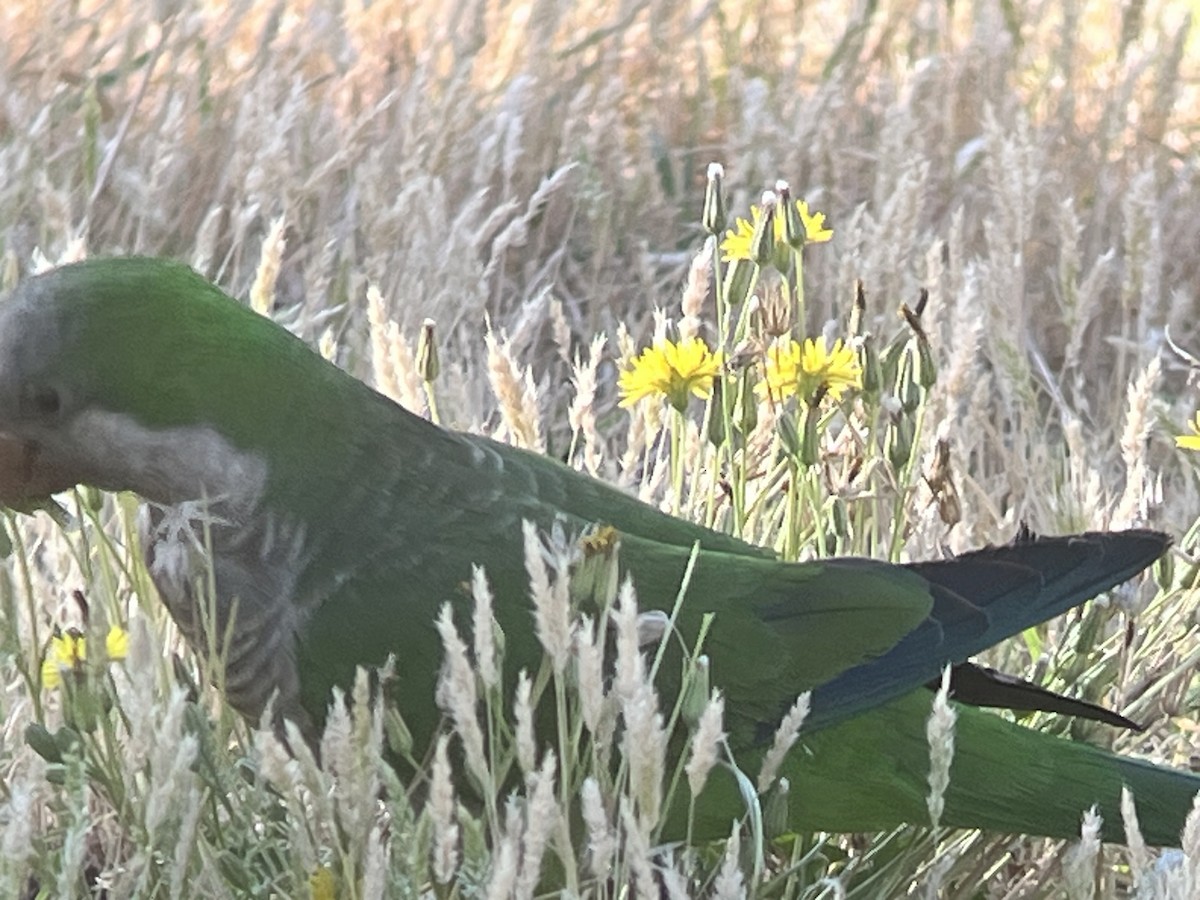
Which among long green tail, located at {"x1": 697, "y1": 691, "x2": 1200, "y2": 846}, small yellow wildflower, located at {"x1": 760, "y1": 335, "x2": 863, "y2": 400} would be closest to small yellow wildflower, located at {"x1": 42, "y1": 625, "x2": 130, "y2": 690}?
long green tail, located at {"x1": 697, "y1": 691, "x2": 1200, "y2": 846}

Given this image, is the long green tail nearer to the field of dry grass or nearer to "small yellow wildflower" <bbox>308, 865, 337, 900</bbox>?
the field of dry grass

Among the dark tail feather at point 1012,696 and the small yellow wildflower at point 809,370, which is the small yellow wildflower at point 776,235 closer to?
the small yellow wildflower at point 809,370

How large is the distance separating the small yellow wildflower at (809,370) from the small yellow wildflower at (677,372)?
0.06 metres

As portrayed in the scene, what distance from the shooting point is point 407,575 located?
1.65 metres

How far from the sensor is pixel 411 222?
287cm

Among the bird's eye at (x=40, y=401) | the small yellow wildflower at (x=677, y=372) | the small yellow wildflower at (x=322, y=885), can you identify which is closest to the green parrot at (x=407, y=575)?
the bird's eye at (x=40, y=401)

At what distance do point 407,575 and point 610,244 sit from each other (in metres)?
1.60

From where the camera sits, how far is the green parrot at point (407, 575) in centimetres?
159

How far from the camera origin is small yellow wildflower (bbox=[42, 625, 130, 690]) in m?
1.34

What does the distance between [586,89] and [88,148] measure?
87 cm

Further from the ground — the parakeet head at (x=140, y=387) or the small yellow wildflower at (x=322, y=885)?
the parakeet head at (x=140, y=387)

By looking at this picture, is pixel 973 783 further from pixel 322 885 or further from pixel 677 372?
pixel 322 885

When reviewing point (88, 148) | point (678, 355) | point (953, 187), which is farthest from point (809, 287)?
point (678, 355)

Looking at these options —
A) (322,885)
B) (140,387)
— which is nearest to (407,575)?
(140,387)
